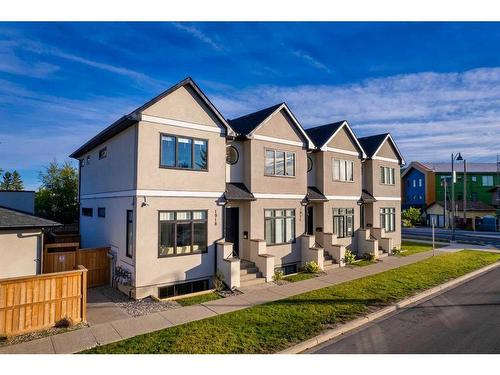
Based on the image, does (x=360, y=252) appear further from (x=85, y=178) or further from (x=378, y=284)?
(x=85, y=178)

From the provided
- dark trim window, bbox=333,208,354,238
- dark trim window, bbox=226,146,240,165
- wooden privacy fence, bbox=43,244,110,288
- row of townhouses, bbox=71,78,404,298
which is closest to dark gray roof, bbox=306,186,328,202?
row of townhouses, bbox=71,78,404,298

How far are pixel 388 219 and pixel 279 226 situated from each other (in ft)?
38.0

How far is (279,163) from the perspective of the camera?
56.1ft

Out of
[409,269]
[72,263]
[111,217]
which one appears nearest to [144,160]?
[111,217]

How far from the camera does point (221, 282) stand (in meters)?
13.5

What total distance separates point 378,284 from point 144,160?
1140 cm

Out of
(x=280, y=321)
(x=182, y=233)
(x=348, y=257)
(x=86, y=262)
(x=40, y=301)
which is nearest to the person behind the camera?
(x=40, y=301)

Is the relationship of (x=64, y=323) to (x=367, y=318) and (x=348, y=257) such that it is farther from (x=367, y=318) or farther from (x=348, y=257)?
(x=348, y=257)

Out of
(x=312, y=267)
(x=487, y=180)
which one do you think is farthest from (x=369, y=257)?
(x=487, y=180)

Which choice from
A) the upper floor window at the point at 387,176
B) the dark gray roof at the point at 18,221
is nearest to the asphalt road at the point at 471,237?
the upper floor window at the point at 387,176

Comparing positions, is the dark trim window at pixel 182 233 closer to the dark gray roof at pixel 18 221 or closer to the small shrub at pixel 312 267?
the dark gray roof at pixel 18 221

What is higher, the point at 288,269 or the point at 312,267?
the point at 312,267

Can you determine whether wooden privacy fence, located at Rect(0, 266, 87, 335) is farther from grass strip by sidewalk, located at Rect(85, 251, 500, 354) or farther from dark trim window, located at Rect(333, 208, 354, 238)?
dark trim window, located at Rect(333, 208, 354, 238)

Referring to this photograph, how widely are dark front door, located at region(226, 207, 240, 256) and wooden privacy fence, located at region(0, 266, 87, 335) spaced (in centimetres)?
732
